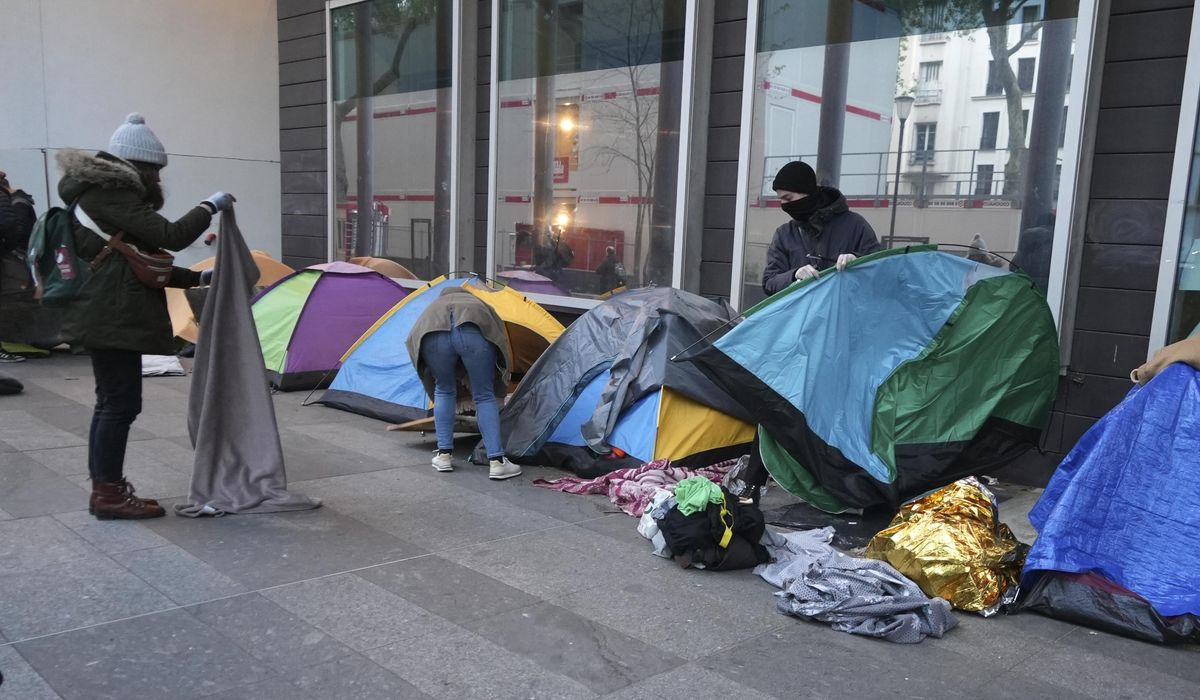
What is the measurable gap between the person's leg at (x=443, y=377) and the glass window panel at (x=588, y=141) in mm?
2763

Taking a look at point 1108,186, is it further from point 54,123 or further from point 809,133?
point 54,123

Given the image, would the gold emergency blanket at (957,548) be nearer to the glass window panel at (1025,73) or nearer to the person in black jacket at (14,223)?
the glass window panel at (1025,73)

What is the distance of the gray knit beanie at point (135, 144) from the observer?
4398 millimetres

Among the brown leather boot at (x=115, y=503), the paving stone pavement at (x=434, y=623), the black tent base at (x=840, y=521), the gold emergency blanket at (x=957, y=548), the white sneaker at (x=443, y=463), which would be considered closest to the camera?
the paving stone pavement at (x=434, y=623)

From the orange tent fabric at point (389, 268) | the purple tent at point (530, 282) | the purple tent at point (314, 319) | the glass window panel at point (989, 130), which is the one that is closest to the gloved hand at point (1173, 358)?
the glass window panel at point (989, 130)

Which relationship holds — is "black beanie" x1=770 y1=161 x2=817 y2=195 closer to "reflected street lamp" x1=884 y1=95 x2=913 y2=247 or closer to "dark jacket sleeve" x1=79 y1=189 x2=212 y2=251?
"reflected street lamp" x1=884 y1=95 x2=913 y2=247

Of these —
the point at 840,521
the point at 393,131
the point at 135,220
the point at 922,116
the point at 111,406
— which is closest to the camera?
the point at 135,220

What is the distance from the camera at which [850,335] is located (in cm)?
495

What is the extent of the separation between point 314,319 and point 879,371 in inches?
210

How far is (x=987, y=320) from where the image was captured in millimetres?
4988

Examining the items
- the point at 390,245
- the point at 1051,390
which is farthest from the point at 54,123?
the point at 1051,390

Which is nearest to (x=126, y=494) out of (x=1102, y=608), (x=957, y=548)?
(x=957, y=548)

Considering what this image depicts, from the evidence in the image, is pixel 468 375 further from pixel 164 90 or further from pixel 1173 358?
pixel 164 90

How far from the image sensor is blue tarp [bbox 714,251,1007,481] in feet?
16.0
